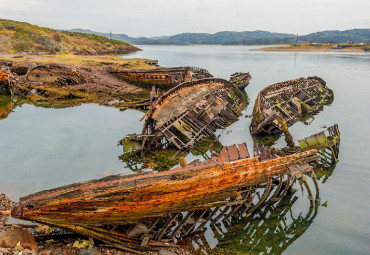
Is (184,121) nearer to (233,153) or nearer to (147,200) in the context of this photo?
(233,153)

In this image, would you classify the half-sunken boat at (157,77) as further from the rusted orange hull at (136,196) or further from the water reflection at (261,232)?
the rusted orange hull at (136,196)

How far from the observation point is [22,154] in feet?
59.0

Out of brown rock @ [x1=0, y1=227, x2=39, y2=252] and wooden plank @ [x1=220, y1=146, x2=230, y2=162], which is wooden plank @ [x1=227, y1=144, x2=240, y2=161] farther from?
brown rock @ [x1=0, y1=227, x2=39, y2=252]

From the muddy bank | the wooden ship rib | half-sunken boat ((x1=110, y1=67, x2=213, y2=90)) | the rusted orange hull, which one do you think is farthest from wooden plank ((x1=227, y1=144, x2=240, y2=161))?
the wooden ship rib

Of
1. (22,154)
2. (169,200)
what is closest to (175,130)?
(22,154)

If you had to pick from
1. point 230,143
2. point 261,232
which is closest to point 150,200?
point 261,232

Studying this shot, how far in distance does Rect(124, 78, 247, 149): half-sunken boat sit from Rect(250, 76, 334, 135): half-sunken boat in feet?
10.9

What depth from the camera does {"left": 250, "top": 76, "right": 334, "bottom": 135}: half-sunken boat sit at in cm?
2139

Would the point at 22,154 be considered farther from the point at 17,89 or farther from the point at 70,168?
the point at 17,89

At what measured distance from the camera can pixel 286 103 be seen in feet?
90.3

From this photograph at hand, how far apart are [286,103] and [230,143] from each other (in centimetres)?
1023

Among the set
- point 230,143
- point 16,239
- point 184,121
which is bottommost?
point 230,143

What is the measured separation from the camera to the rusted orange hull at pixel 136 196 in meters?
7.56

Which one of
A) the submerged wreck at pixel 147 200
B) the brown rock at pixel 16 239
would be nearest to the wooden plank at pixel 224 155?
the submerged wreck at pixel 147 200
